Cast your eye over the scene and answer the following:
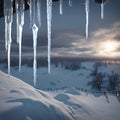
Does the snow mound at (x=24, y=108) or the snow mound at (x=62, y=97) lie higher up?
the snow mound at (x=24, y=108)

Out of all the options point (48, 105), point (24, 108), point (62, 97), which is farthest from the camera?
point (62, 97)

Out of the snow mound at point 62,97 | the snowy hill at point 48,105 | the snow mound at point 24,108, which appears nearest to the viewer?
the snow mound at point 24,108

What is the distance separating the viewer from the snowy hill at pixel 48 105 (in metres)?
27.3

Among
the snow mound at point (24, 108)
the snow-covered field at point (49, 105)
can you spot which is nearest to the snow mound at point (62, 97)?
the snow-covered field at point (49, 105)

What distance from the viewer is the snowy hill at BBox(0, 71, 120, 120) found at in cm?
2731

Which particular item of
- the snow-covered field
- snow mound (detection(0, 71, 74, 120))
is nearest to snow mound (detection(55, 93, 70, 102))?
the snow-covered field

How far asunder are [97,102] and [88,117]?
9.72 metres

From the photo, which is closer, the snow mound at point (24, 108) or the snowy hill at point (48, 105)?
the snow mound at point (24, 108)

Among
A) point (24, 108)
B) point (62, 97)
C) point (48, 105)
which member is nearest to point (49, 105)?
point (48, 105)

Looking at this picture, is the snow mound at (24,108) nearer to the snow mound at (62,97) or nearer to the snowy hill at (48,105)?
the snowy hill at (48,105)

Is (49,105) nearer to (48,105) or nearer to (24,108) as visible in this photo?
(48,105)

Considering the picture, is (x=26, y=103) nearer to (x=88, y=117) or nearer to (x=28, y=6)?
(x=88, y=117)

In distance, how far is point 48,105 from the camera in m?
32.0

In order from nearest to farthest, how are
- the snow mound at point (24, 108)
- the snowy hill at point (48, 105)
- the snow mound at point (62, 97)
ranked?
the snow mound at point (24, 108), the snowy hill at point (48, 105), the snow mound at point (62, 97)
